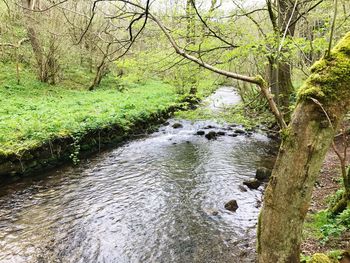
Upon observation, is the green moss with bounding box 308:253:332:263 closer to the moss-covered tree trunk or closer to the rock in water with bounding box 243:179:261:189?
the moss-covered tree trunk

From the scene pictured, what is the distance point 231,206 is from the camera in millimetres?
6988

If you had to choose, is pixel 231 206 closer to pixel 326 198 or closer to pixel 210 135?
pixel 326 198

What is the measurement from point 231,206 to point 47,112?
852cm

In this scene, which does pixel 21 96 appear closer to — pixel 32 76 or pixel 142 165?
pixel 32 76

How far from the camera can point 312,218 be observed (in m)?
5.76

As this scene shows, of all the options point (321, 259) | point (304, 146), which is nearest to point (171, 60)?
point (321, 259)

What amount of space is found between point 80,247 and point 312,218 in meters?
4.51

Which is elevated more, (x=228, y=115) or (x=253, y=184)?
(x=228, y=115)

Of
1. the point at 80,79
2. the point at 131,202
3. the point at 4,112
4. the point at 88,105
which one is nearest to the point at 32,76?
the point at 80,79

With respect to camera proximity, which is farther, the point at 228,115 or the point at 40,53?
the point at 40,53

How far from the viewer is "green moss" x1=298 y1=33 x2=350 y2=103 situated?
7.38 ft

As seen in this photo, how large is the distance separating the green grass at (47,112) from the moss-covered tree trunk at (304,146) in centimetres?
762

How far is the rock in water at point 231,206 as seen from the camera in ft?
22.8

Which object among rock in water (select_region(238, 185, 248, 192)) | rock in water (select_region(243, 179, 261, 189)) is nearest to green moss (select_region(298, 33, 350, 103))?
rock in water (select_region(238, 185, 248, 192))
